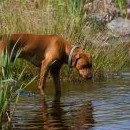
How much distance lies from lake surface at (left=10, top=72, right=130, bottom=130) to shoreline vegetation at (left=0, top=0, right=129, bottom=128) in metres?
1.18

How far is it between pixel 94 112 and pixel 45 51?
3124 mm

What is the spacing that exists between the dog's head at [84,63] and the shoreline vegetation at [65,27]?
114 cm

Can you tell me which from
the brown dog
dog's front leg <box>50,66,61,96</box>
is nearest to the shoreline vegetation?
dog's front leg <box>50,66,61,96</box>

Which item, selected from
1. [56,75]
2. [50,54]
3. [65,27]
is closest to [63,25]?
[65,27]

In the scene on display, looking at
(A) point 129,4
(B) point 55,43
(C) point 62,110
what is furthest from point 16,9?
(A) point 129,4

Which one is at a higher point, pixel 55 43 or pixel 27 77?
pixel 55 43

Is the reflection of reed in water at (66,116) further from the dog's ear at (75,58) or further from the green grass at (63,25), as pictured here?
the green grass at (63,25)

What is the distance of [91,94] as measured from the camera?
11.0 m

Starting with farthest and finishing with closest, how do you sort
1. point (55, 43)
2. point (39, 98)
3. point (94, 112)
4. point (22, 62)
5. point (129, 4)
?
point (129, 4) → point (22, 62) → point (55, 43) → point (39, 98) → point (94, 112)

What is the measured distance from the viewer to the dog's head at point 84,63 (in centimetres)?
1177

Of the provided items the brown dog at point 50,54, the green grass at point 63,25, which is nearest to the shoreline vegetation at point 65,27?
the green grass at point 63,25

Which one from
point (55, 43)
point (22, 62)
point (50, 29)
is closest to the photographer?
point (55, 43)

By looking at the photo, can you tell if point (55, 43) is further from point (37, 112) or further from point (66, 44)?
point (37, 112)

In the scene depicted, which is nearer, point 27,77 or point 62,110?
point 62,110
